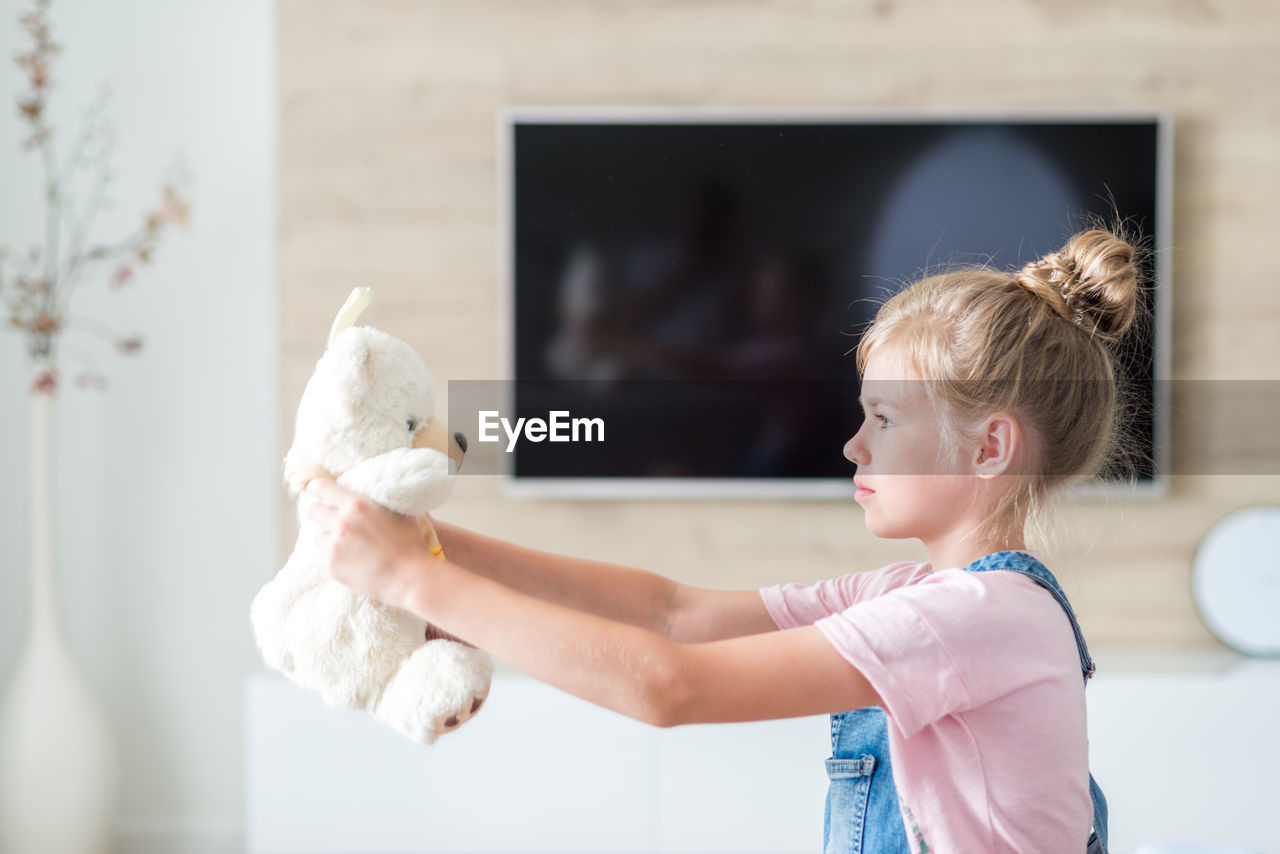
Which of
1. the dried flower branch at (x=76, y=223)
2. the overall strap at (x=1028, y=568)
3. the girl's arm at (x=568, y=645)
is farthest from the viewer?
the dried flower branch at (x=76, y=223)

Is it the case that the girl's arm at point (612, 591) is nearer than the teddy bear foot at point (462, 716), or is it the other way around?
the teddy bear foot at point (462, 716)

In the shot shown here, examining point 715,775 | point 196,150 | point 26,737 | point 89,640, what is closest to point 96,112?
point 196,150

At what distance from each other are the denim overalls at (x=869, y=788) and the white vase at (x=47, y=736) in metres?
1.58

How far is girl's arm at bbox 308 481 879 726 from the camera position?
619mm

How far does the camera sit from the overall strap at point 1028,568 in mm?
765

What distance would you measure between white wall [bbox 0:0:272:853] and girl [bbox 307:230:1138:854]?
1516 mm

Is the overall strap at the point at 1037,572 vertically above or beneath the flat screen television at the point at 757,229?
beneath

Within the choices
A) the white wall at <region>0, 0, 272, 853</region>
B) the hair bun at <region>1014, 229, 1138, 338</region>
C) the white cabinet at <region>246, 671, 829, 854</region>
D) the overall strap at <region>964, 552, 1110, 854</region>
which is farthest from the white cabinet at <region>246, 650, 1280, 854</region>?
the hair bun at <region>1014, 229, 1138, 338</region>

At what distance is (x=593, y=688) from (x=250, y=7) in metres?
2.02

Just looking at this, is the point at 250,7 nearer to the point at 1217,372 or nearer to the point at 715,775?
the point at 715,775

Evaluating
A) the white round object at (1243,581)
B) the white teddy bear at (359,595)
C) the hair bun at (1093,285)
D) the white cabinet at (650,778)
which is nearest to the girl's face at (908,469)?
the hair bun at (1093,285)

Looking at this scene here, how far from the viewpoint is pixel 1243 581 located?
6.53 feet

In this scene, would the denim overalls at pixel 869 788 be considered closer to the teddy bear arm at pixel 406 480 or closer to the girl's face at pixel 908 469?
the girl's face at pixel 908 469

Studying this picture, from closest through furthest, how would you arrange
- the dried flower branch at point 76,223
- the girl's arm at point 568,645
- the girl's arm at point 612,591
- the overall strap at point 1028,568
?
the girl's arm at point 568,645 < the overall strap at point 1028,568 < the girl's arm at point 612,591 < the dried flower branch at point 76,223
